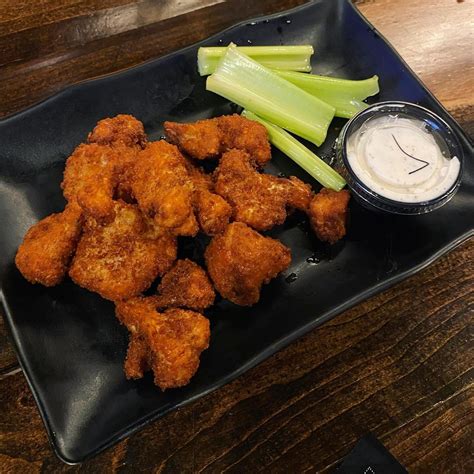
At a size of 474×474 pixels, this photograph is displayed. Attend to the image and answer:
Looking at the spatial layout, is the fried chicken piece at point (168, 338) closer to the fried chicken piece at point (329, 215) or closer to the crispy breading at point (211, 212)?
the crispy breading at point (211, 212)

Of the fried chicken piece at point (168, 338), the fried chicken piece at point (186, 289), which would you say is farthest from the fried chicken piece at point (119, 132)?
the fried chicken piece at point (168, 338)

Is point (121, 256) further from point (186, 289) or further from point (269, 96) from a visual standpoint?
point (269, 96)

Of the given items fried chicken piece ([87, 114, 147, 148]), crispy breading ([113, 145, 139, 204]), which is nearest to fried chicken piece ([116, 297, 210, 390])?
crispy breading ([113, 145, 139, 204])

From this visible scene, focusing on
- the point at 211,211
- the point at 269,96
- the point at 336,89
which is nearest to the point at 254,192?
the point at 211,211

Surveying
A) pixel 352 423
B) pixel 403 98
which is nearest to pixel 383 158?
pixel 403 98

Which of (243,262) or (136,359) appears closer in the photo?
(136,359)

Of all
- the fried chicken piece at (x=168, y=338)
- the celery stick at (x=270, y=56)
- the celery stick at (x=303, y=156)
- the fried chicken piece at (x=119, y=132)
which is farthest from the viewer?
the celery stick at (x=270, y=56)
